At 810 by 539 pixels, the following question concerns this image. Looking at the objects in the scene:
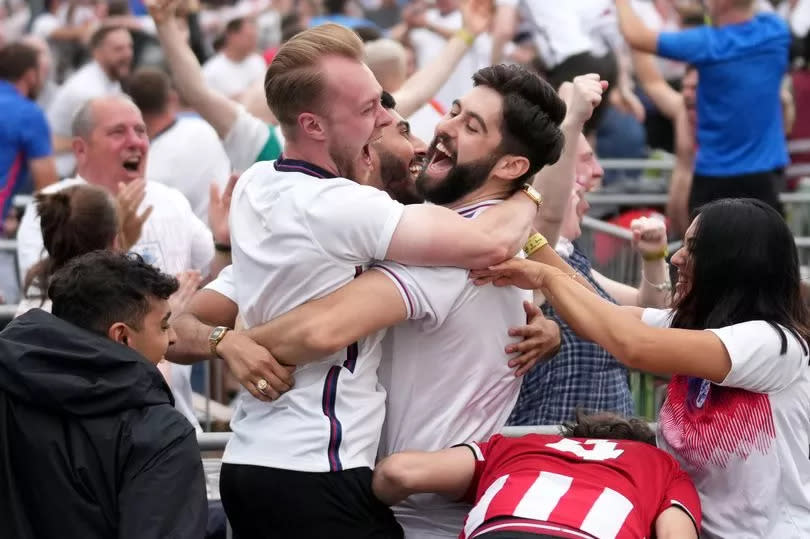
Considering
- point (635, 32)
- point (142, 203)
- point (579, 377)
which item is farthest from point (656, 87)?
point (579, 377)

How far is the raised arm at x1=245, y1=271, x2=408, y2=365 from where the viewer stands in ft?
10.8

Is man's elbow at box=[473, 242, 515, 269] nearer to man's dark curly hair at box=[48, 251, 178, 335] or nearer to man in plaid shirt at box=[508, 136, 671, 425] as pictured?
man's dark curly hair at box=[48, 251, 178, 335]

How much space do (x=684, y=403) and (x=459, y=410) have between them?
61 cm

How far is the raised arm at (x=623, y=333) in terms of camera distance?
341 centimetres

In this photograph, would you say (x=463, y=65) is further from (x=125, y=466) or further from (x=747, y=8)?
(x=125, y=466)

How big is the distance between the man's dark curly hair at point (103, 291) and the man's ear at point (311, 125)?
61 centimetres

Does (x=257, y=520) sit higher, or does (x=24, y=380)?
(x=24, y=380)

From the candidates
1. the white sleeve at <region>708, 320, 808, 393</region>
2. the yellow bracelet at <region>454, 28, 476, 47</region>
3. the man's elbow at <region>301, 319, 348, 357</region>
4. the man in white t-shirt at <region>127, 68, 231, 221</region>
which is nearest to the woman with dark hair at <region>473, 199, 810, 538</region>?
the white sleeve at <region>708, 320, 808, 393</region>

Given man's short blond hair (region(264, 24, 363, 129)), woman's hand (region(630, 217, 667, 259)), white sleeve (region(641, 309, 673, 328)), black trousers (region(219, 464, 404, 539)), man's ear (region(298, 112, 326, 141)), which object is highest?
man's short blond hair (region(264, 24, 363, 129))

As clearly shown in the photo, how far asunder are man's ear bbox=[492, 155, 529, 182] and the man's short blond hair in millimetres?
471

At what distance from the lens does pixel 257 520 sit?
11.3 feet

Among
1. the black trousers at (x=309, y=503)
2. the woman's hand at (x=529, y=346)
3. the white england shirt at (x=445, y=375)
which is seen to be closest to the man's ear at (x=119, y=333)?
the black trousers at (x=309, y=503)

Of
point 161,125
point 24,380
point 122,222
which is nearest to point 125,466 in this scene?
point 24,380

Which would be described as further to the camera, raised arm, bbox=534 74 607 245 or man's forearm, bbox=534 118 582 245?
man's forearm, bbox=534 118 582 245
